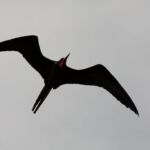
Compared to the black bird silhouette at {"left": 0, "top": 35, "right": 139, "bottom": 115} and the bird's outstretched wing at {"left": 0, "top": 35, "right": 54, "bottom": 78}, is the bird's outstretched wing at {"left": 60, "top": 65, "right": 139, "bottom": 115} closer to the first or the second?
the black bird silhouette at {"left": 0, "top": 35, "right": 139, "bottom": 115}

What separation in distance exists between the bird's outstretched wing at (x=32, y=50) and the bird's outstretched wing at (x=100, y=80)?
1.89ft

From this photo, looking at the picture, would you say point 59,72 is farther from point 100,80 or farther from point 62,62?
point 100,80

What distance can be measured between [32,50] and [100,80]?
194 cm

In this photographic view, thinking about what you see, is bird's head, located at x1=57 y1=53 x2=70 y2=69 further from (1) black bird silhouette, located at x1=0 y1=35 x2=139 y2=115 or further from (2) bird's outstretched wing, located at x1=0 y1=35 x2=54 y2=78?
(2) bird's outstretched wing, located at x1=0 y1=35 x2=54 y2=78

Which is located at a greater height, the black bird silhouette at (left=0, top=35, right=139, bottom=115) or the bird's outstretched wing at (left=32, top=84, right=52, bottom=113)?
the black bird silhouette at (left=0, top=35, right=139, bottom=115)

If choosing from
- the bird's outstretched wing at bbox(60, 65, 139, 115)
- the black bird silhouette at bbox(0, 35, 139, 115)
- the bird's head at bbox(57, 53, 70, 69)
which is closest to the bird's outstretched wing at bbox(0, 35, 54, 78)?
the black bird silhouette at bbox(0, 35, 139, 115)

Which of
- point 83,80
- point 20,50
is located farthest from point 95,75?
point 20,50

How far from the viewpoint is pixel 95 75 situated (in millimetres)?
12766

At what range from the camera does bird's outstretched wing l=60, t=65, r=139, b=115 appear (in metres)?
12.5

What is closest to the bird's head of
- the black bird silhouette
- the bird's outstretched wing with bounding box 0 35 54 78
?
the black bird silhouette

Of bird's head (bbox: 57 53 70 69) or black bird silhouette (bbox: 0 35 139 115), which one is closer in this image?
bird's head (bbox: 57 53 70 69)

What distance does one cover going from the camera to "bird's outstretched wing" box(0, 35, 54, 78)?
12.2m

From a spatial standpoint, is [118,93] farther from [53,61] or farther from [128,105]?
[53,61]

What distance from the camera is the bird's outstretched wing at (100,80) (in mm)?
12455
